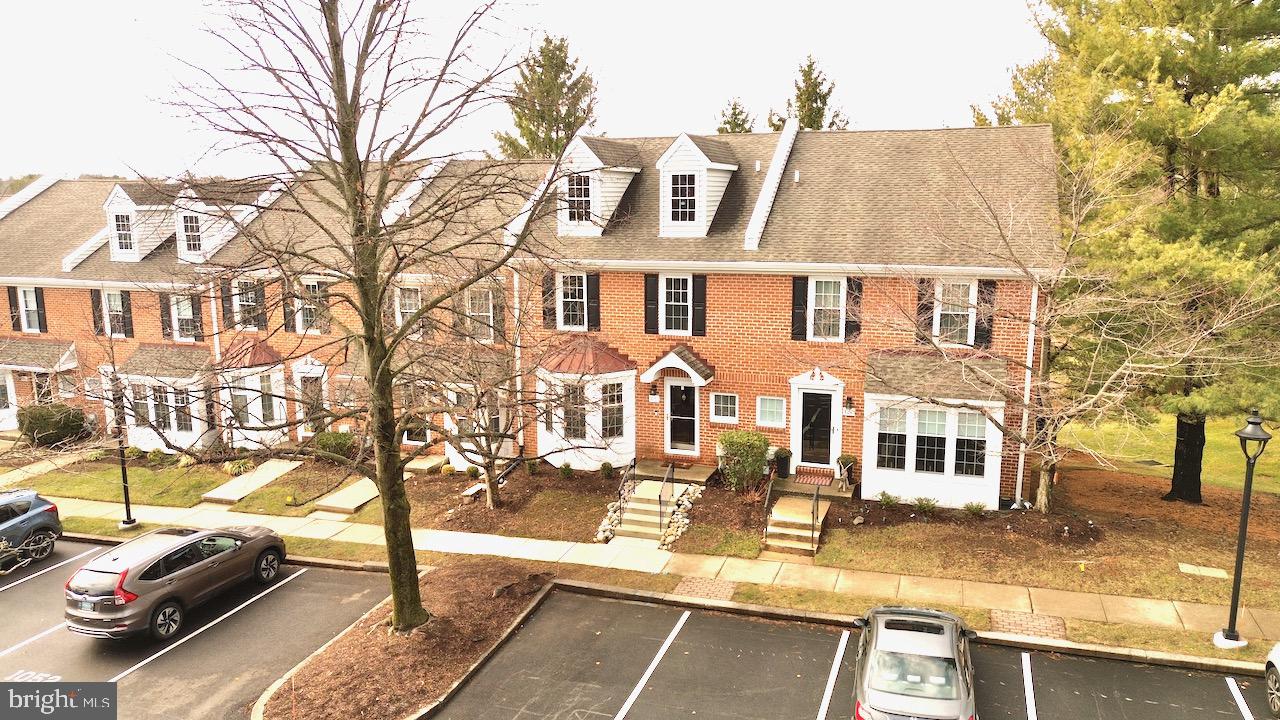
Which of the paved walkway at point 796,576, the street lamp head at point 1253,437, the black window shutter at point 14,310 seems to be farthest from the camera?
the black window shutter at point 14,310

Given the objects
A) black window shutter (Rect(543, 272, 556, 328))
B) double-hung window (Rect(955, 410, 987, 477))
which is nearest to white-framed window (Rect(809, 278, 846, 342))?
double-hung window (Rect(955, 410, 987, 477))

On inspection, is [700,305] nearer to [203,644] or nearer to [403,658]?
[403,658]

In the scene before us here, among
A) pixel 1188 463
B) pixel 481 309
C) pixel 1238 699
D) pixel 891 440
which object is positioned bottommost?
pixel 1238 699

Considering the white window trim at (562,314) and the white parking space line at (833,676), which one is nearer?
the white parking space line at (833,676)

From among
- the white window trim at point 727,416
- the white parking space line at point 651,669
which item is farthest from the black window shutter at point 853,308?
the white parking space line at point 651,669

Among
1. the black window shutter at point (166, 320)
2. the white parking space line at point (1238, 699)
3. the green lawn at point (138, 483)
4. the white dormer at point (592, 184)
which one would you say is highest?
the white dormer at point (592, 184)

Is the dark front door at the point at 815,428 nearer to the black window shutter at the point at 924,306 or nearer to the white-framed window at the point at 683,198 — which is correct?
the black window shutter at the point at 924,306

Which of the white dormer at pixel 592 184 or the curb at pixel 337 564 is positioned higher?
the white dormer at pixel 592 184

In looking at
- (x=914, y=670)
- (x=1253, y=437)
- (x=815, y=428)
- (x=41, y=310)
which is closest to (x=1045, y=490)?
(x=815, y=428)
